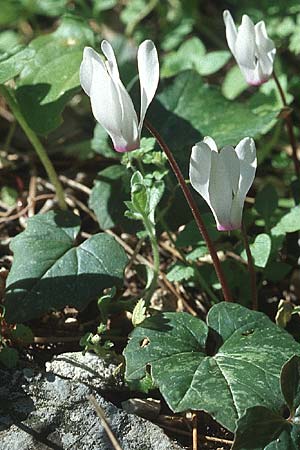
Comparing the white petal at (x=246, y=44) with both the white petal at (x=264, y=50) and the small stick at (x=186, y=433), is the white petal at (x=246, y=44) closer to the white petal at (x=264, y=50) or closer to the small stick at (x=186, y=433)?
the white petal at (x=264, y=50)

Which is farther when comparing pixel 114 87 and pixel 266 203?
pixel 266 203

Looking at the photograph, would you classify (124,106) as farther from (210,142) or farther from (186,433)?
(186,433)

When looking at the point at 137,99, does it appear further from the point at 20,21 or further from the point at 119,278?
the point at 20,21

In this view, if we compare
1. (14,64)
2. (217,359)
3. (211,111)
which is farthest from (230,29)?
(217,359)

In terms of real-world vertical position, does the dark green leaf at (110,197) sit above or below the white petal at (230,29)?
below

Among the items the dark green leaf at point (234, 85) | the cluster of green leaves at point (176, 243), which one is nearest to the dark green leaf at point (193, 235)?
the cluster of green leaves at point (176, 243)

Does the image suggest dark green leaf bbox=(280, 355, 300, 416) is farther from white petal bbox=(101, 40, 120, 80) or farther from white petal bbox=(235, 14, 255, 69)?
white petal bbox=(235, 14, 255, 69)

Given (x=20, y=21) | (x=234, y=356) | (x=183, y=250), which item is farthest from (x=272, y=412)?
(x=20, y=21)
